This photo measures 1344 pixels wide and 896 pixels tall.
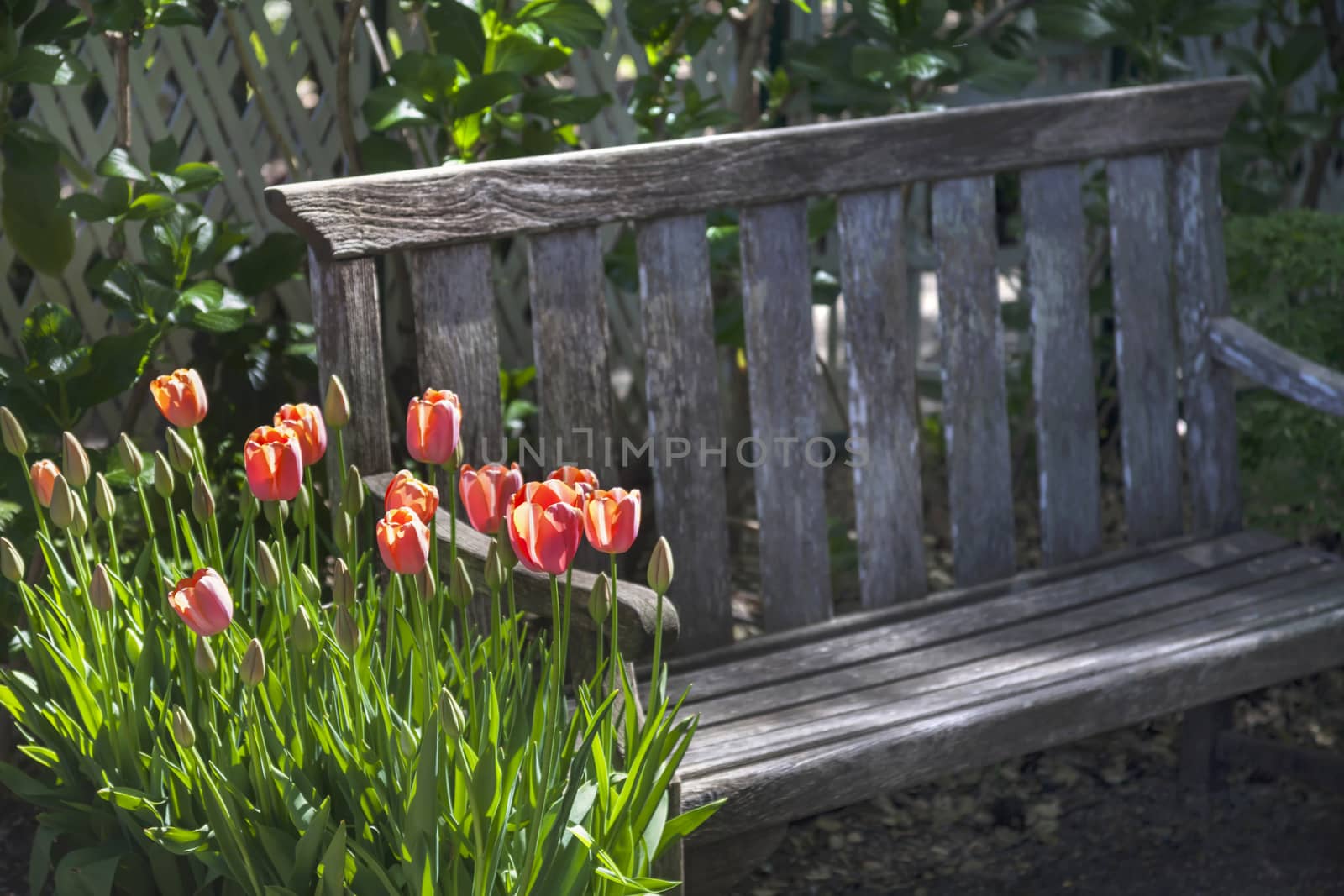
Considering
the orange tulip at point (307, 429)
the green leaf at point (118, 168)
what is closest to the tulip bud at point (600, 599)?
the orange tulip at point (307, 429)

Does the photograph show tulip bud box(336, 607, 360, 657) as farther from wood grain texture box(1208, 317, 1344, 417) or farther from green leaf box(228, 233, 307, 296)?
wood grain texture box(1208, 317, 1344, 417)

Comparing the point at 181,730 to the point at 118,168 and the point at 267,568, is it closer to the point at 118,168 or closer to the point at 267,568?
the point at 267,568

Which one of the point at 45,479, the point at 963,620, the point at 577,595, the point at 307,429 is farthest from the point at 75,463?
the point at 963,620

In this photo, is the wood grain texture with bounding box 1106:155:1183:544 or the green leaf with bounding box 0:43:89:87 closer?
the green leaf with bounding box 0:43:89:87

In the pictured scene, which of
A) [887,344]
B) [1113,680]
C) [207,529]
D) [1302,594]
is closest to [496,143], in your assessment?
[887,344]

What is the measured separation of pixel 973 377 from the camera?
2.34m

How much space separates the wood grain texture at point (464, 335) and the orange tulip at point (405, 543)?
69 centimetres

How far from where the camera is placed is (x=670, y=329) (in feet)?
6.93

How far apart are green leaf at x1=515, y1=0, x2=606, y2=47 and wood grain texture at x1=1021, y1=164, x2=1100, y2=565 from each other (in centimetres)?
75

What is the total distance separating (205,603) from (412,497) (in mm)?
218

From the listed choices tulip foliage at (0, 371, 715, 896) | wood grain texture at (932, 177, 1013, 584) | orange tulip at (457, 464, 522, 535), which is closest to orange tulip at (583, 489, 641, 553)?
tulip foliage at (0, 371, 715, 896)

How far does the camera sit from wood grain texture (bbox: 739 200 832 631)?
2168 mm

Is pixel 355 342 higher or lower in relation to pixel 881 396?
higher

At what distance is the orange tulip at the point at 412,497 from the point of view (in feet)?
4.48
